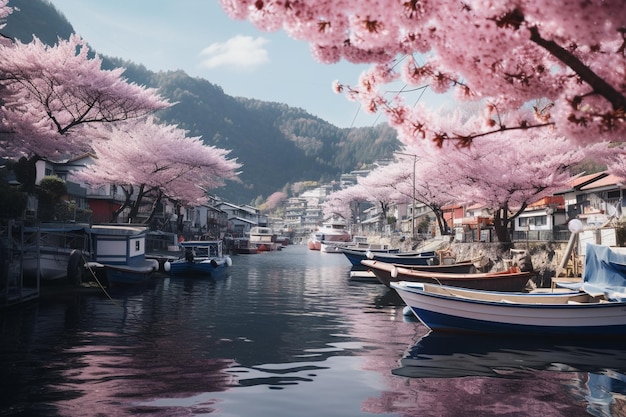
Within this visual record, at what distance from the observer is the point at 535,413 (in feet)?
25.3

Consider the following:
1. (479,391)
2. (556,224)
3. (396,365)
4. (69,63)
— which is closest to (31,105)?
(69,63)

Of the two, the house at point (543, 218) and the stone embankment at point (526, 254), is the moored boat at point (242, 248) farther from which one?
the stone embankment at point (526, 254)

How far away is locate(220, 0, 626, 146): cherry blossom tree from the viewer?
4109mm

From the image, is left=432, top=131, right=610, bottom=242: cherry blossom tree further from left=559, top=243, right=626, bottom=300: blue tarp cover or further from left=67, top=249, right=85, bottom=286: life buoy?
left=67, top=249, right=85, bottom=286: life buoy

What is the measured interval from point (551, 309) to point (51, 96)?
29.4 meters

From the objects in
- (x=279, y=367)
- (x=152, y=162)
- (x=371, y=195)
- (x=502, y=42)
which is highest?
(x=371, y=195)

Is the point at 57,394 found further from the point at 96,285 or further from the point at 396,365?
the point at 96,285

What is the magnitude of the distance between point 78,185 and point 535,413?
43302 millimetres

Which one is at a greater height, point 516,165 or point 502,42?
point 516,165

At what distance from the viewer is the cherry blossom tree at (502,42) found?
4.11 metres

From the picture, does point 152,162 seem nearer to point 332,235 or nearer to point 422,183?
point 422,183

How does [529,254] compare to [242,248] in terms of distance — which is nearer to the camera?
[529,254]

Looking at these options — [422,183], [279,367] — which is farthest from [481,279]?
[422,183]

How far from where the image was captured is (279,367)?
33.6 feet
